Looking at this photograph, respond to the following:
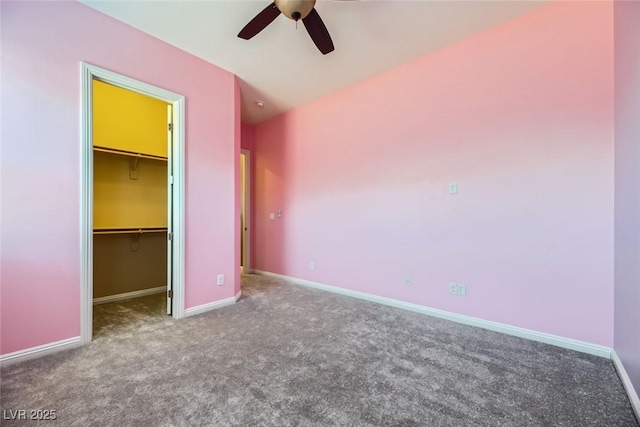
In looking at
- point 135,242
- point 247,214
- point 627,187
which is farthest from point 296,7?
point 247,214

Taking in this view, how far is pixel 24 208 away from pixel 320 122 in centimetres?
336

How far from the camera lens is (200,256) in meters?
3.04

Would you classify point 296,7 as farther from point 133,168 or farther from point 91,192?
point 133,168

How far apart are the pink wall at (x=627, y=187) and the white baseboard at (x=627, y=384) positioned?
0.04 metres

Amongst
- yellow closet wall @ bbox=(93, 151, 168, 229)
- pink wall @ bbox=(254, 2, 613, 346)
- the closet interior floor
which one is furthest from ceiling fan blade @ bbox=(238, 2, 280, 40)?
the closet interior floor

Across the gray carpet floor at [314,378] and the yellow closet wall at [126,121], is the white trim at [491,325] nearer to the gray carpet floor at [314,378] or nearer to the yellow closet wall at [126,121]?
the gray carpet floor at [314,378]

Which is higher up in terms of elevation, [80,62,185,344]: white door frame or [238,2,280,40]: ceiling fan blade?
[238,2,280,40]: ceiling fan blade

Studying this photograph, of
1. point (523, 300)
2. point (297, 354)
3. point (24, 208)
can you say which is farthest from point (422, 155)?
point (24, 208)

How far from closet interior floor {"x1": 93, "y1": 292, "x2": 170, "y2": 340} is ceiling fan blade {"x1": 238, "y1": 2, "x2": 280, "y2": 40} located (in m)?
2.90

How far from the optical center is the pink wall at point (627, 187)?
1.55 m

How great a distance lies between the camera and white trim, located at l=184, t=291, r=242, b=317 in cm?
290

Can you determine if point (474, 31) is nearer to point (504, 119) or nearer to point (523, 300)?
point (504, 119)

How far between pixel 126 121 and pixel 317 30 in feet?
9.45

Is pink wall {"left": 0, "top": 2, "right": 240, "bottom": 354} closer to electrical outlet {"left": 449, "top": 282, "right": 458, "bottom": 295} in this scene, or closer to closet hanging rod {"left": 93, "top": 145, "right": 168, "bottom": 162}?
closet hanging rod {"left": 93, "top": 145, "right": 168, "bottom": 162}
